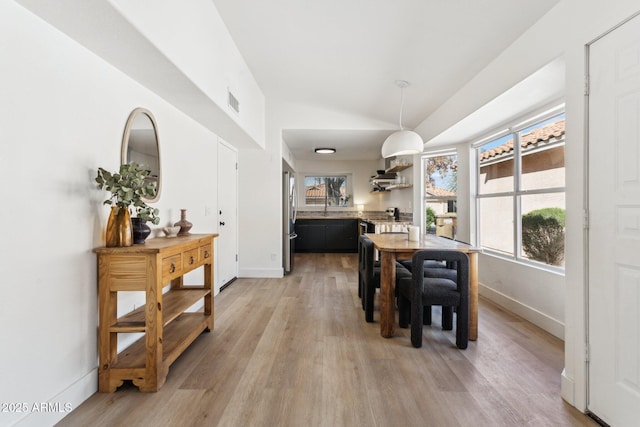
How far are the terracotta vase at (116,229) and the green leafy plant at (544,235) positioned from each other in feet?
11.5

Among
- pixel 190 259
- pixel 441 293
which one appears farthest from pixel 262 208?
pixel 441 293

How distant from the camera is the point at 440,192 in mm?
4582

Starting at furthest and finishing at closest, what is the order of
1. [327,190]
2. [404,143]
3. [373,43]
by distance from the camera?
[327,190]
[404,143]
[373,43]

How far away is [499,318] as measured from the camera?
287 cm

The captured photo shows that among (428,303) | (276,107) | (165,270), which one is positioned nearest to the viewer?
(165,270)

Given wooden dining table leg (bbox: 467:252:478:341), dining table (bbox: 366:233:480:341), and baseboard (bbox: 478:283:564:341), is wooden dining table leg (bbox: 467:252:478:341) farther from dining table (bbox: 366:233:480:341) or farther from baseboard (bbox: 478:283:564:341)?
baseboard (bbox: 478:283:564:341)

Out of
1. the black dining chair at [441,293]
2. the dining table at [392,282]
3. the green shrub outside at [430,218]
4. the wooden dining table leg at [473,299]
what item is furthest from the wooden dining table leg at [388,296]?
the green shrub outside at [430,218]

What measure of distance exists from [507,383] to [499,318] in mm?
1237

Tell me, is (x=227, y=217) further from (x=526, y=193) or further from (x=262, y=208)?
(x=526, y=193)

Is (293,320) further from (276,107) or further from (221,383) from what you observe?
(276,107)

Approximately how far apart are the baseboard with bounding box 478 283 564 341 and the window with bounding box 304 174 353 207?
4.63 metres

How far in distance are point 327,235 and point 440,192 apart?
321cm

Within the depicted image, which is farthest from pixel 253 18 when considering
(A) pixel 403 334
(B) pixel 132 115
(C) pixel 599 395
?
(C) pixel 599 395

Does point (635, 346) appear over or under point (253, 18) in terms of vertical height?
under
